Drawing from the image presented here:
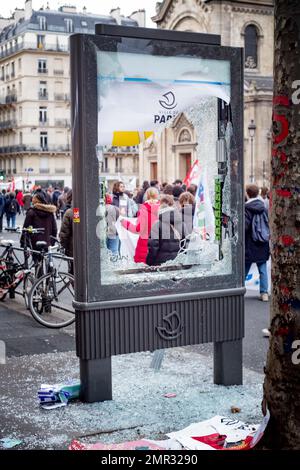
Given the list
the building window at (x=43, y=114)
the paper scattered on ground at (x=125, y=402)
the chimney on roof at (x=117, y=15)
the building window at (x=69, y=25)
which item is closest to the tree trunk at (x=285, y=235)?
the paper scattered on ground at (x=125, y=402)

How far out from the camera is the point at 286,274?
14.4 feet

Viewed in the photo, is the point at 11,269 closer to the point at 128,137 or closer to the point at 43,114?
the point at 128,137

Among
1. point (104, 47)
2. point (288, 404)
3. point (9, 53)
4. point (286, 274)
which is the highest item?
point (9, 53)

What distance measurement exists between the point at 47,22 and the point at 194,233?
271ft

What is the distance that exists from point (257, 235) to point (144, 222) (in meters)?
5.65

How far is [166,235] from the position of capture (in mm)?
6648

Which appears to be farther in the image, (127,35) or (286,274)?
(127,35)

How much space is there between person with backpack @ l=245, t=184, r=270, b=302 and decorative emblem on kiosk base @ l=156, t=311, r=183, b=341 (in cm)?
576

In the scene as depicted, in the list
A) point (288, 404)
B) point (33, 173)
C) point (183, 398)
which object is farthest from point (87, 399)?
point (33, 173)

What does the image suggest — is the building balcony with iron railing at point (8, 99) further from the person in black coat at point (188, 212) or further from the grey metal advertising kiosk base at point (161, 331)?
the grey metal advertising kiosk base at point (161, 331)

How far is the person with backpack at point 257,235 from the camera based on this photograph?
1210 centimetres

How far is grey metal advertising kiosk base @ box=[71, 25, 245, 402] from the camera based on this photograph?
6029 millimetres
